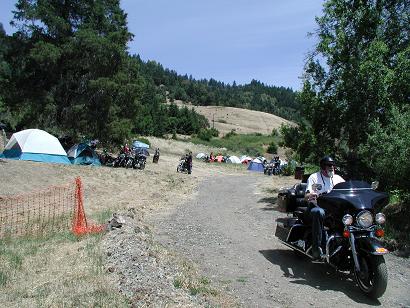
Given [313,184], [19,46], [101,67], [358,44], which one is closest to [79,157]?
[101,67]

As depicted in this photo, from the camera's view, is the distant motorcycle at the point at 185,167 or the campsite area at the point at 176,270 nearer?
the campsite area at the point at 176,270

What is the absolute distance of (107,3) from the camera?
34.4 m

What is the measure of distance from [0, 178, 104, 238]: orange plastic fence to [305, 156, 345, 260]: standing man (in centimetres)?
433

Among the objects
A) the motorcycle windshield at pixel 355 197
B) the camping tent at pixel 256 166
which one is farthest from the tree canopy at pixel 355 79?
the camping tent at pixel 256 166

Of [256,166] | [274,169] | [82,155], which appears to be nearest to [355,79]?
[82,155]

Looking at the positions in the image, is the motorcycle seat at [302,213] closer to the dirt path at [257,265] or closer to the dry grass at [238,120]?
the dirt path at [257,265]

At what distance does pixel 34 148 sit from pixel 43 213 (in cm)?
1360

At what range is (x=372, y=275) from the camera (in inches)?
230

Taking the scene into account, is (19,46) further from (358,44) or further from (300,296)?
(300,296)

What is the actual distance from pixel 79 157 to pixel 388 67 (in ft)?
66.3

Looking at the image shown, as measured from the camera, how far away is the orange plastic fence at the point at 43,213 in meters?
10.4

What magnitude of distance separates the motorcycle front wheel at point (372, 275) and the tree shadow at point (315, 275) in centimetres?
13

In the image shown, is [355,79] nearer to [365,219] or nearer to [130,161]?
[365,219]

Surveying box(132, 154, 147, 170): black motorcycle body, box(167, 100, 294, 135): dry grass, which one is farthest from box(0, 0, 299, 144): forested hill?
box(167, 100, 294, 135): dry grass
